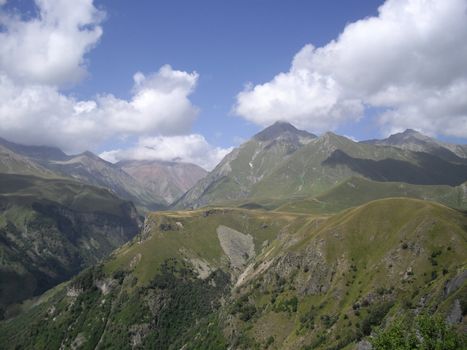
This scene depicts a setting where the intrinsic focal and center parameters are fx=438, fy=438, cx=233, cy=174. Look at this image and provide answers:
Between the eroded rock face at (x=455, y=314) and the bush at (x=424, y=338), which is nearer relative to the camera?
the bush at (x=424, y=338)

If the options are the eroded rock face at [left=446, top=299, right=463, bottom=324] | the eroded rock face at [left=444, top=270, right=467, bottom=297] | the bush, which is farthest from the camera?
the eroded rock face at [left=444, top=270, right=467, bottom=297]

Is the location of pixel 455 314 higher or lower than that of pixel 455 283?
lower

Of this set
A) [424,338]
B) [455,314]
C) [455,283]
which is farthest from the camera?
[455,283]

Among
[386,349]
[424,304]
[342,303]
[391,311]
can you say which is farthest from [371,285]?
[386,349]

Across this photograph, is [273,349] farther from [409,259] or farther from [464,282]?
[464,282]

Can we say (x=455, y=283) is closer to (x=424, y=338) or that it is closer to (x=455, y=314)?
(x=455, y=314)

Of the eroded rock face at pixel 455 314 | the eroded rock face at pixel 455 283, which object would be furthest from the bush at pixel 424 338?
the eroded rock face at pixel 455 283

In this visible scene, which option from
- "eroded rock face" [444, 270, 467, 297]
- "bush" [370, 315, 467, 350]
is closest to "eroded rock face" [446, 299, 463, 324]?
"eroded rock face" [444, 270, 467, 297]

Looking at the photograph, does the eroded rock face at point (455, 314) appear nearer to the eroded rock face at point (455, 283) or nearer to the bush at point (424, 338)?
the eroded rock face at point (455, 283)

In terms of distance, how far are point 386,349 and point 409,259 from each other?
133696 mm

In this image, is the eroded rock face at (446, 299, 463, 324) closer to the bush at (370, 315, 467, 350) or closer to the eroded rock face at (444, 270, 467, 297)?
the eroded rock face at (444, 270, 467, 297)

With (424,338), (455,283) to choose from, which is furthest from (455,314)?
(424,338)

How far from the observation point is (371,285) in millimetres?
191500

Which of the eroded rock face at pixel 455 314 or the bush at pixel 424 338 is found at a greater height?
the bush at pixel 424 338
